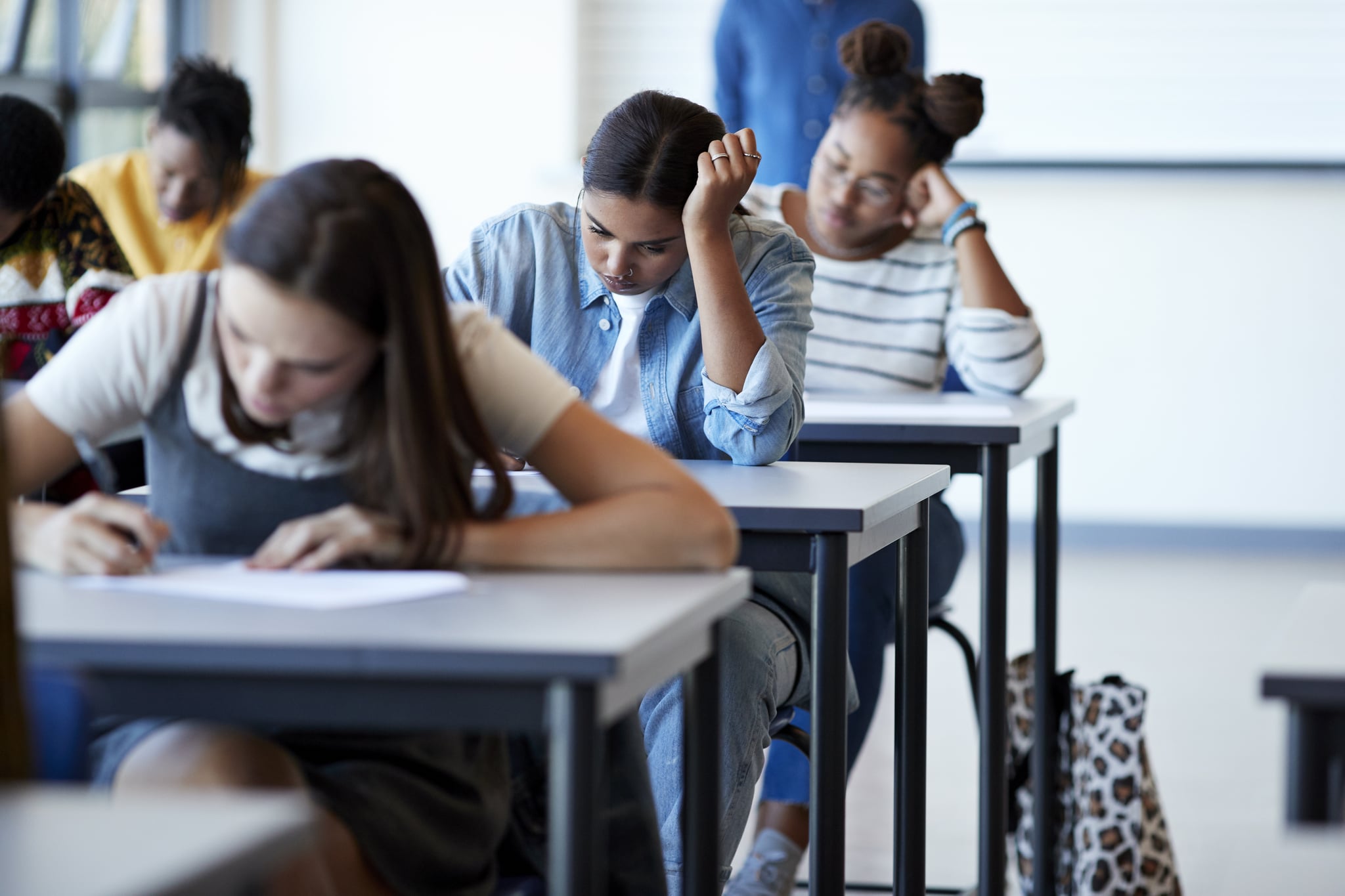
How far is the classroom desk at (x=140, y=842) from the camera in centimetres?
60

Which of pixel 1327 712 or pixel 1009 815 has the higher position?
pixel 1327 712

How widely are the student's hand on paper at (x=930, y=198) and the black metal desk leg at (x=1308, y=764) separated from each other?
5.89 ft

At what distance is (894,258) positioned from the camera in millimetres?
2725

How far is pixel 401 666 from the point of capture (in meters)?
0.96

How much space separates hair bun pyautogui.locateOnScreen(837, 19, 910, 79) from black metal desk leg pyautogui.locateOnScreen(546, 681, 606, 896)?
6.15ft

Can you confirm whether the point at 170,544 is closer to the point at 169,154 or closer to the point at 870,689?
the point at 870,689

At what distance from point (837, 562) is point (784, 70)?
7.99 ft

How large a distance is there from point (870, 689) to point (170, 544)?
1386 mm

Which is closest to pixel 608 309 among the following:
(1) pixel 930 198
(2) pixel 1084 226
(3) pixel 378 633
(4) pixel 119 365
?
(4) pixel 119 365

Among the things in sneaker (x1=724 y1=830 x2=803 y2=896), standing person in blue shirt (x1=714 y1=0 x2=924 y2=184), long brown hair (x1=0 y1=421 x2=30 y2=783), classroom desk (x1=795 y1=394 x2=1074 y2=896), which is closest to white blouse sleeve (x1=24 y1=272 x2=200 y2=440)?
long brown hair (x1=0 y1=421 x2=30 y2=783)

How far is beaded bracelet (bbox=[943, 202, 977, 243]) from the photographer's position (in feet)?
8.82

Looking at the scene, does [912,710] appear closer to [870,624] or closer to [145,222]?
[870,624]

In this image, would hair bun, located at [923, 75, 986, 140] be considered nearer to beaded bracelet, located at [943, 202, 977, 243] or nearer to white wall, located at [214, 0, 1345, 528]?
beaded bracelet, located at [943, 202, 977, 243]

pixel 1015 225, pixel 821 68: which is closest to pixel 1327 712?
pixel 821 68
